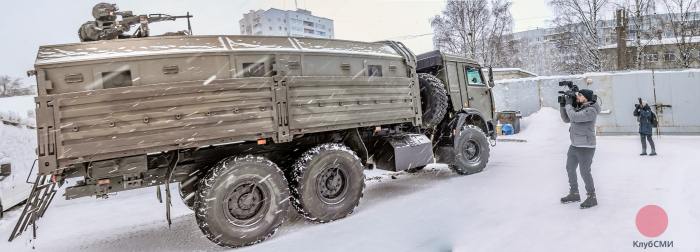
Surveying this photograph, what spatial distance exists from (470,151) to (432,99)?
1594 mm

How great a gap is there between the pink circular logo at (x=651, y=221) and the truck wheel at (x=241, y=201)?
12.9 ft

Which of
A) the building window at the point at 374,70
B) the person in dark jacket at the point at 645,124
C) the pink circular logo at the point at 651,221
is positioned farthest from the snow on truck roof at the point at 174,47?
the person in dark jacket at the point at 645,124

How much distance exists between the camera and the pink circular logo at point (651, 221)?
422cm

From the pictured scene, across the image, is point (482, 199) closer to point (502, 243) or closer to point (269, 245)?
point (502, 243)

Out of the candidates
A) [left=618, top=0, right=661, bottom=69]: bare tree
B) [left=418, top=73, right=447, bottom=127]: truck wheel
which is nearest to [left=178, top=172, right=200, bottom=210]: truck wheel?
[left=418, top=73, right=447, bottom=127]: truck wheel

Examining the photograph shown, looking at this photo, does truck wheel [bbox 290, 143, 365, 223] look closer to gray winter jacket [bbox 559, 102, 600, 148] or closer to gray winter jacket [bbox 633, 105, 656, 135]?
gray winter jacket [bbox 559, 102, 600, 148]

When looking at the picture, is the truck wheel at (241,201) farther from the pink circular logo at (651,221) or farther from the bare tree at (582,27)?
the bare tree at (582,27)

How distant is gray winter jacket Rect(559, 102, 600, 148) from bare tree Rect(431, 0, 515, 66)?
2380 centimetres

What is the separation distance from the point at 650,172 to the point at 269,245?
664 centimetres

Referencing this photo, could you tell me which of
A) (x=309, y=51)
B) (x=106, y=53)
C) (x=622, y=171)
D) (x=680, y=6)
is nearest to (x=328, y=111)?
(x=309, y=51)

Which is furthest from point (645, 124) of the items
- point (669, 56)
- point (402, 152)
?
point (669, 56)

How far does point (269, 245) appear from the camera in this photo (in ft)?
15.8

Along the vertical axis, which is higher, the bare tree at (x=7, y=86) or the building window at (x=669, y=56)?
the bare tree at (x=7, y=86)

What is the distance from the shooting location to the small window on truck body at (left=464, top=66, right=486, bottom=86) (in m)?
8.70
